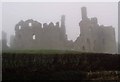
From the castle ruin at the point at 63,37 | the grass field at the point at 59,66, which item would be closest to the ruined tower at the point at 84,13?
the castle ruin at the point at 63,37

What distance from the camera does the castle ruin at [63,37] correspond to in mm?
34188

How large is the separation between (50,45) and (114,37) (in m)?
8.23

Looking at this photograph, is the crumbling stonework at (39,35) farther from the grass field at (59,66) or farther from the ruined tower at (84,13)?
the grass field at (59,66)

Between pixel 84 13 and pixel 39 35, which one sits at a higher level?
pixel 84 13

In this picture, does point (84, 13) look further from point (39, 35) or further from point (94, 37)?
point (39, 35)

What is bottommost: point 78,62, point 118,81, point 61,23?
point 118,81

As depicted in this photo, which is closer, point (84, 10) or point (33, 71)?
point (33, 71)

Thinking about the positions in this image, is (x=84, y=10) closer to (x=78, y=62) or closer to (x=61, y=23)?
(x=61, y=23)

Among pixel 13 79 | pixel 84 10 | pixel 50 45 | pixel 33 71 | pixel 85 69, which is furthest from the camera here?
pixel 84 10

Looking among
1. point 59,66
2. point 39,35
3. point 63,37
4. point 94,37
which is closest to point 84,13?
point 94,37

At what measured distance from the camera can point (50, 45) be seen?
110 ft

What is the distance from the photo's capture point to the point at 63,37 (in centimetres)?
3506

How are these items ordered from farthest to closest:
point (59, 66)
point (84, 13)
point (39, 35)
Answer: point (84, 13) < point (39, 35) < point (59, 66)

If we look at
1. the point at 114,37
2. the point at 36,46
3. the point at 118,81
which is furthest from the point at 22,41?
the point at 118,81
